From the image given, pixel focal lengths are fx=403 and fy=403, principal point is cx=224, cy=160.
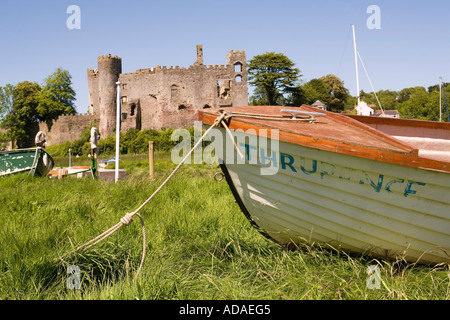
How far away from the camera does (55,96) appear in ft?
155

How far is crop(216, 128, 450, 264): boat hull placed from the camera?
2.93 metres

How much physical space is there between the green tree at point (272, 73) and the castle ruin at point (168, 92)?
13.0ft

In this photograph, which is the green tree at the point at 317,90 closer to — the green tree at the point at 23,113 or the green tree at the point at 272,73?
the green tree at the point at 272,73

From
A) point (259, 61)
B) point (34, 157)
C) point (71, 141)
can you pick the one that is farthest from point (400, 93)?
point (34, 157)

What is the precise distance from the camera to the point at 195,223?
15.0 feet

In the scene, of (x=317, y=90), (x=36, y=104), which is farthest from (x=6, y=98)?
(x=317, y=90)

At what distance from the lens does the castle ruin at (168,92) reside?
4047 centimetres

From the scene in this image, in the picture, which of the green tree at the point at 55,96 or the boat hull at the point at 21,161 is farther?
the green tree at the point at 55,96

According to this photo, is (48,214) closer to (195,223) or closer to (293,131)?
(195,223)

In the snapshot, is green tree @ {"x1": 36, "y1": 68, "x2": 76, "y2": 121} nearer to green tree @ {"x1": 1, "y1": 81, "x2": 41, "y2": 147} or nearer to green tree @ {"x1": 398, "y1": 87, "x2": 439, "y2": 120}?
green tree @ {"x1": 1, "y1": 81, "x2": 41, "y2": 147}

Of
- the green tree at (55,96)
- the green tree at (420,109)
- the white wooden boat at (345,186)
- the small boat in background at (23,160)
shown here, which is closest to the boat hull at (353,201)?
the white wooden boat at (345,186)

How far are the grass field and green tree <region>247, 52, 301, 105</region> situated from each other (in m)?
40.1

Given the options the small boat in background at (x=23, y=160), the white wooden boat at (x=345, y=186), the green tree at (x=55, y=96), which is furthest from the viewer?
the green tree at (x=55, y=96)

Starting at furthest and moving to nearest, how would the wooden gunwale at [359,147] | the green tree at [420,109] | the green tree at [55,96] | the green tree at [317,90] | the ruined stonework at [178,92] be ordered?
the green tree at [420,109] < the green tree at [317,90] < the green tree at [55,96] < the ruined stonework at [178,92] < the wooden gunwale at [359,147]
